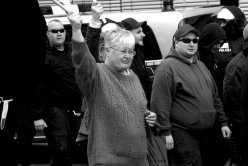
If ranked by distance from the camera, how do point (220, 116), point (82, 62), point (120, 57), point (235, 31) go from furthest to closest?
point (235, 31)
point (220, 116)
point (120, 57)
point (82, 62)

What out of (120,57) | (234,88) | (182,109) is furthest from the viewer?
(234,88)

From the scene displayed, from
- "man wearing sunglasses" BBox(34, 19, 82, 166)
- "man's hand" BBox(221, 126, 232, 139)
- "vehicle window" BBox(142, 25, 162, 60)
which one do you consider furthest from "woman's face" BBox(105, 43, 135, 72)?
"vehicle window" BBox(142, 25, 162, 60)

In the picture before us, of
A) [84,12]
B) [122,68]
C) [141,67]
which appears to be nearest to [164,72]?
[141,67]

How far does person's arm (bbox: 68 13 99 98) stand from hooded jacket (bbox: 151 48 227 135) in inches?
75.6

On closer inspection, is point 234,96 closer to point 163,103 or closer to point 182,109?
point 182,109

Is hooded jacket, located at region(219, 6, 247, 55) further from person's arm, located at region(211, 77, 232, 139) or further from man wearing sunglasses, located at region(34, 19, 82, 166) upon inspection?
man wearing sunglasses, located at region(34, 19, 82, 166)

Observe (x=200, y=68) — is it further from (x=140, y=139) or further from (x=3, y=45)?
(x=3, y=45)

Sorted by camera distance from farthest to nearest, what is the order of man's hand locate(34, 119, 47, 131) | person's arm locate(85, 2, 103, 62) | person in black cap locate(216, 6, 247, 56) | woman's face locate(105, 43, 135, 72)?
person in black cap locate(216, 6, 247, 56)
man's hand locate(34, 119, 47, 131)
person's arm locate(85, 2, 103, 62)
woman's face locate(105, 43, 135, 72)

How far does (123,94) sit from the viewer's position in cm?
556

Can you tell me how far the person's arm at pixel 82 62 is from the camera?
5039 mm

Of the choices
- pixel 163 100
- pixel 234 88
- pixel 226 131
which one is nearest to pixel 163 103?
pixel 163 100

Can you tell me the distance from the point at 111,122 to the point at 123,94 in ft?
0.77

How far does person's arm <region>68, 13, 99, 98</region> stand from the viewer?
504 centimetres

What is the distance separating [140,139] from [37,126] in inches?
141
